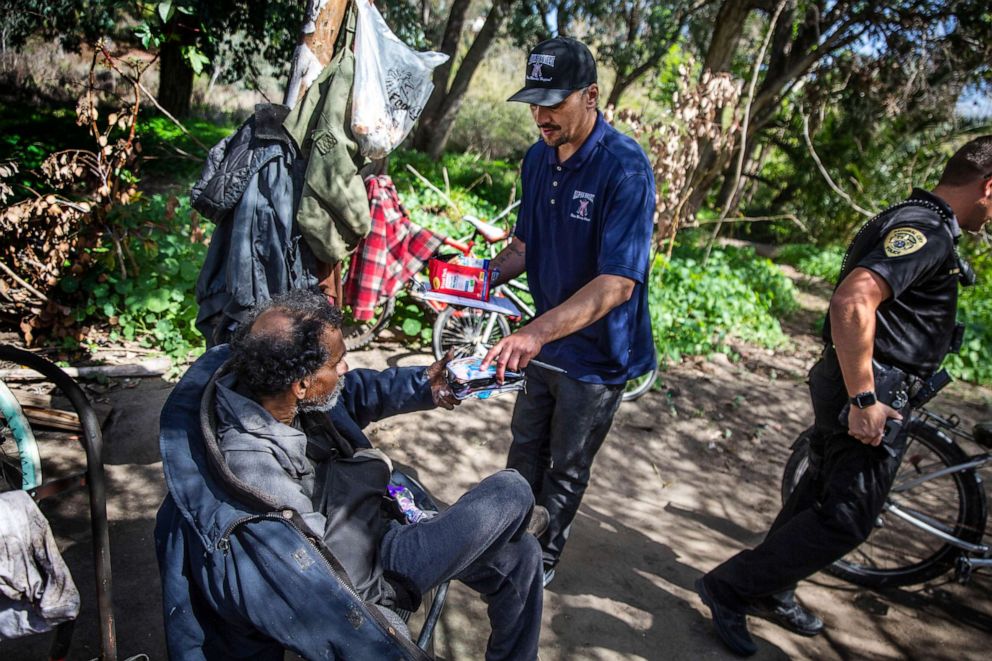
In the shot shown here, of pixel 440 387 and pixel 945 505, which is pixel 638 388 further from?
pixel 440 387

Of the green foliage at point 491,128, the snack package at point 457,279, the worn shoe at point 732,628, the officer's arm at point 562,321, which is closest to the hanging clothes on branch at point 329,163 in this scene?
the snack package at point 457,279

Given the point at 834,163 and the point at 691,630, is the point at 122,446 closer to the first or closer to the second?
the point at 691,630

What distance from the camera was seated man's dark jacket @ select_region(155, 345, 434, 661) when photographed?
5.00 ft

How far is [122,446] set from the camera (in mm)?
3600

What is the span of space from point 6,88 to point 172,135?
376 cm

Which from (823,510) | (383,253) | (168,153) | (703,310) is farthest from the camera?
(168,153)

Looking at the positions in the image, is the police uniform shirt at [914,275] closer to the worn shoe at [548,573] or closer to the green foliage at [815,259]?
the worn shoe at [548,573]

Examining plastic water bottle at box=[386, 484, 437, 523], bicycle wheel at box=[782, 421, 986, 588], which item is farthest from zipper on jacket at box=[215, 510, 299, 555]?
bicycle wheel at box=[782, 421, 986, 588]

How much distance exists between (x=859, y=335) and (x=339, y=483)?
1.74m

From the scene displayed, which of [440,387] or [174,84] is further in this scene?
[174,84]

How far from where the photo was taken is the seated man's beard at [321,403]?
6.33ft

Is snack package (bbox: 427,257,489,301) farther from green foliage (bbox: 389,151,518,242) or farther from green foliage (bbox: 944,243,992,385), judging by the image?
green foliage (bbox: 944,243,992,385)

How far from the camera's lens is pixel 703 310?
6.43 metres

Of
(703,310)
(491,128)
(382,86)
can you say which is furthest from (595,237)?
(491,128)
